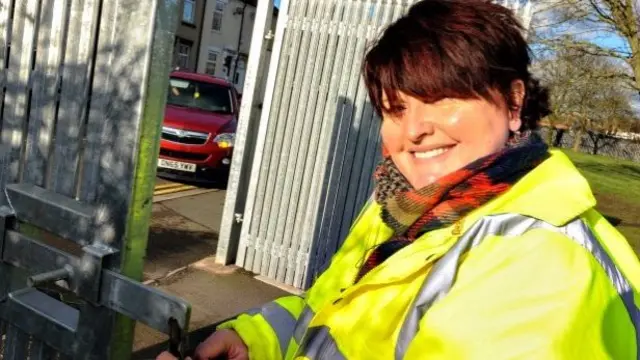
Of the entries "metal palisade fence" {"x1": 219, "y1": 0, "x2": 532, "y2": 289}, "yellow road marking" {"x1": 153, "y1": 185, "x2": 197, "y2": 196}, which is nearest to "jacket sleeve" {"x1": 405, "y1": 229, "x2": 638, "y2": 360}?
"metal palisade fence" {"x1": 219, "y1": 0, "x2": 532, "y2": 289}

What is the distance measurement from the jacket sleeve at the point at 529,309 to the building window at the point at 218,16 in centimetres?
3138

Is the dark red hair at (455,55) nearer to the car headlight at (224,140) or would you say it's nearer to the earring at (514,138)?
the earring at (514,138)

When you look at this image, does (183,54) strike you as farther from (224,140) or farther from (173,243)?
(173,243)

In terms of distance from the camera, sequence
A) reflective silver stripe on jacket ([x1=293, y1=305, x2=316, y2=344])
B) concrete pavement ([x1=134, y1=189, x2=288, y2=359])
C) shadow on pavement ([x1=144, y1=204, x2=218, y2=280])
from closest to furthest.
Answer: reflective silver stripe on jacket ([x1=293, y1=305, x2=316, y2=344]), concrete pavement ([x1=134, y1=189, x2=288, y2=359]), shadow on pavement ([x1=144, y1=204, x2=218, y2=280])

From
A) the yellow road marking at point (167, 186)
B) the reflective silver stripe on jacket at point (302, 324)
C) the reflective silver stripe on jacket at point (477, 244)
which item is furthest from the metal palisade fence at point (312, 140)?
the reflective silver stripe on jacket at point (477, 244)

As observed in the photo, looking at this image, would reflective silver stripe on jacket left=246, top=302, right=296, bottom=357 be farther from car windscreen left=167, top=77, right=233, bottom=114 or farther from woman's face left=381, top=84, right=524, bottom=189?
car windscreen left=167, top=77, right=233, bottom=114

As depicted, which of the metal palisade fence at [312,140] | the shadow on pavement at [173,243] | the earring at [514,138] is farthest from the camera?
the shadow on pavement at [173,243]

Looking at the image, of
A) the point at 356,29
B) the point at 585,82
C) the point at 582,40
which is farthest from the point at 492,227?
the point at 585,82

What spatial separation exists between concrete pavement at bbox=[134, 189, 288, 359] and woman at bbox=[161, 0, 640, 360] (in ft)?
8.53

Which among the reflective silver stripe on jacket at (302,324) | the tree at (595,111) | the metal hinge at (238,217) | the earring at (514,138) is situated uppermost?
the tree at (595,111)

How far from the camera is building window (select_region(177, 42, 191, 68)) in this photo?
94.2ft

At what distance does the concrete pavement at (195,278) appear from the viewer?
4.17 metres

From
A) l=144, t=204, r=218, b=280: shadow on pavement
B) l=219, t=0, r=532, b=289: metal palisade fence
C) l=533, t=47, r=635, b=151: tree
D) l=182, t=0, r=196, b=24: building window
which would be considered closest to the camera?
l=219, t=0, r=532, b=289: metal palisade fence

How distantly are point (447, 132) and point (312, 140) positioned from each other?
138 inches
